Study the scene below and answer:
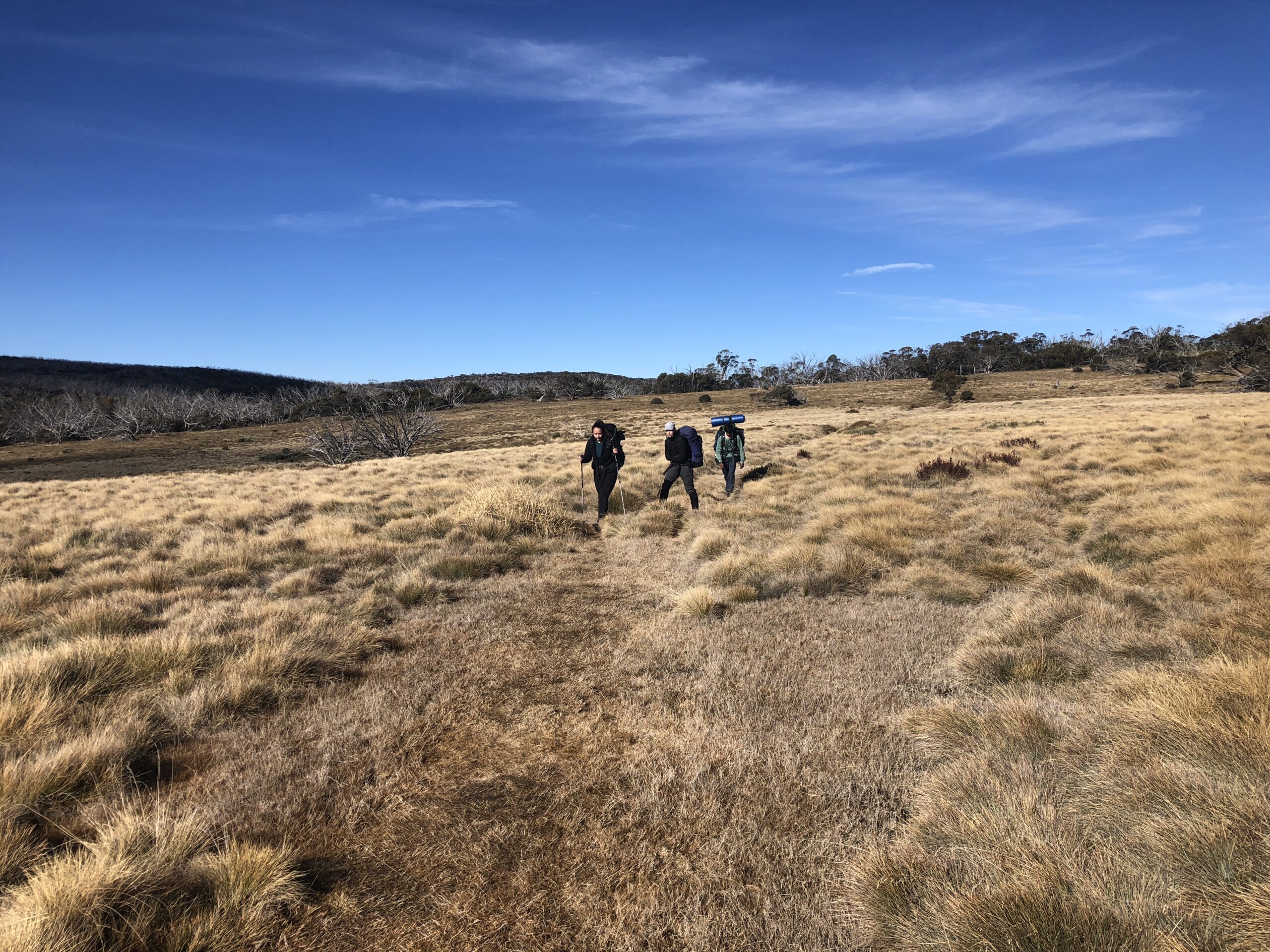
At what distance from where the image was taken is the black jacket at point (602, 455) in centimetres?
1162

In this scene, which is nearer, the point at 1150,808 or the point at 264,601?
the point at 1150,808

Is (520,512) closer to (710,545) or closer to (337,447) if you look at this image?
(710,545)

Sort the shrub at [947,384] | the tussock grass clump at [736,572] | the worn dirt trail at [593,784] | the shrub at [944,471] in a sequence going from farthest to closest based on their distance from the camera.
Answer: the shrub at [947,384], the shrub at [944,471], the tussock grass clump at [736,572], the worn dirt trail at [593,784]

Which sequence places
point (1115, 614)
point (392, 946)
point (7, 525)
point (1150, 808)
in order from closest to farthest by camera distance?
1. point (392, 946)
2. point (1150, 808)
3. point (1115, 614)
4. point (7, 525)

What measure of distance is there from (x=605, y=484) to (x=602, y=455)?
0.59 meters

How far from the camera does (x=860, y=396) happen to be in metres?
68.4

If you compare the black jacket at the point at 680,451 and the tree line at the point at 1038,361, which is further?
the tree line at the point at 1038,361

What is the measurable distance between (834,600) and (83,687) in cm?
662

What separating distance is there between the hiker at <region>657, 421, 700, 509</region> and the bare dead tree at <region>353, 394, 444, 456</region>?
27.5 m

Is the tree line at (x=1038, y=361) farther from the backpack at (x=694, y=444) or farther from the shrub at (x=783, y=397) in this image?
the backpack at (x=694, y=444)

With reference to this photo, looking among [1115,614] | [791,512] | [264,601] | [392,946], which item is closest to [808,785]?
[392,946]

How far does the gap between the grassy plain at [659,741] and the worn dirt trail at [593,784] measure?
20 mm

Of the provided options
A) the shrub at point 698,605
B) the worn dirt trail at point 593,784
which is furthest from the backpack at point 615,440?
the worn dirt trail at point 593,784

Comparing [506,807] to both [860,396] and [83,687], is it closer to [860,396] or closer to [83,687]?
[83,687]
